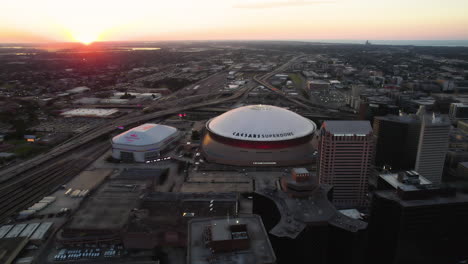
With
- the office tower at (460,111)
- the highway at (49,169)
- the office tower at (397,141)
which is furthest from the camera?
the office tower at (460,111)

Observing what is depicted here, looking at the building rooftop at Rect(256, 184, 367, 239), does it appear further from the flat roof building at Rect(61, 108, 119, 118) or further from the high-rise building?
the flat roof building at Rect(61, 108, 119, 118)

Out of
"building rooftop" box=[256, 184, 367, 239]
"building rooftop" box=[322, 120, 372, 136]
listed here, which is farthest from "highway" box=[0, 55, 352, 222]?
"building rooftop" box=[322, 120, 372, 136]

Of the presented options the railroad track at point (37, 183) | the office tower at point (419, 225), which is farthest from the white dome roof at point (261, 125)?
the office tower at point (419, 225)

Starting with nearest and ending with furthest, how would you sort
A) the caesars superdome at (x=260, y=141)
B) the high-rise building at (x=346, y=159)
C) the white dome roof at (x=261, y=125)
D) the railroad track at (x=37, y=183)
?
the high-rise building at (x=346, y=159) → the railroad track at (x=37, y=183) → the caesars superdome at (x=260, y=141) → the white dome roof at (x=261, y=125)

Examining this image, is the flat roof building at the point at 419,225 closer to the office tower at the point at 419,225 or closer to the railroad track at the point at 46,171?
the office tower at the point at 419,225

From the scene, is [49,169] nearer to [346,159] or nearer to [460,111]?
[346,159]
